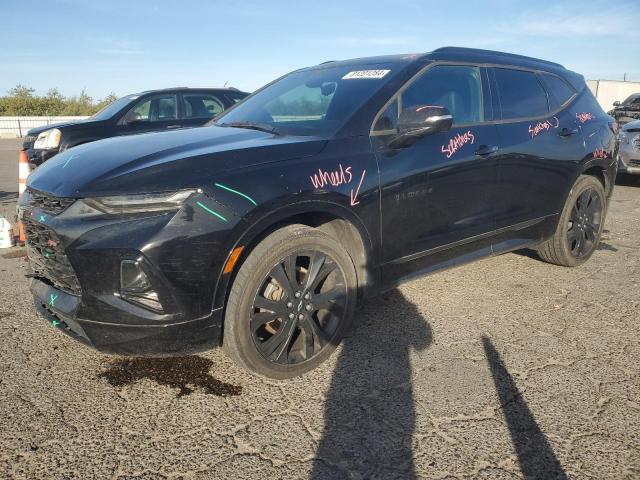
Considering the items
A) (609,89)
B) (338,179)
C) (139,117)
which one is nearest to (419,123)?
(338,179)

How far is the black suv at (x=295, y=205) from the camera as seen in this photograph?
2248 mm

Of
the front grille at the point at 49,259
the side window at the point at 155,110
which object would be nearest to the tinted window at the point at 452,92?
the front grille at the point at 49,259

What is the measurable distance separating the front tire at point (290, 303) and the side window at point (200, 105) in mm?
6033

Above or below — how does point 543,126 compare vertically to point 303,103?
below

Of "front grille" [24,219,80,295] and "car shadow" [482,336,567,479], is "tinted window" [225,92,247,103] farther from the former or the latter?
"car shadow" [482,336,567,479]

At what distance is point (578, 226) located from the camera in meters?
4.46

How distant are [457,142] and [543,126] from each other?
3.61 feet

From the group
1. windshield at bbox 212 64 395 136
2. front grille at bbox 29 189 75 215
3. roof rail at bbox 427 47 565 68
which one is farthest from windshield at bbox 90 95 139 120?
roof rail at bbox 427 47 565 68

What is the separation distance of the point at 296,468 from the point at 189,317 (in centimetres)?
81

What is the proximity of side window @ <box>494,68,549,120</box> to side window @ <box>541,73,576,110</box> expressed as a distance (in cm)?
10

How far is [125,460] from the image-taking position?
2.05 m

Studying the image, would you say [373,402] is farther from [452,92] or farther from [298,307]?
[452,92]

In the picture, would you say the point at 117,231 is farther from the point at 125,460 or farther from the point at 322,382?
the point at 322,382

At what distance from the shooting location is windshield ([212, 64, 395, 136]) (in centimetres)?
300
